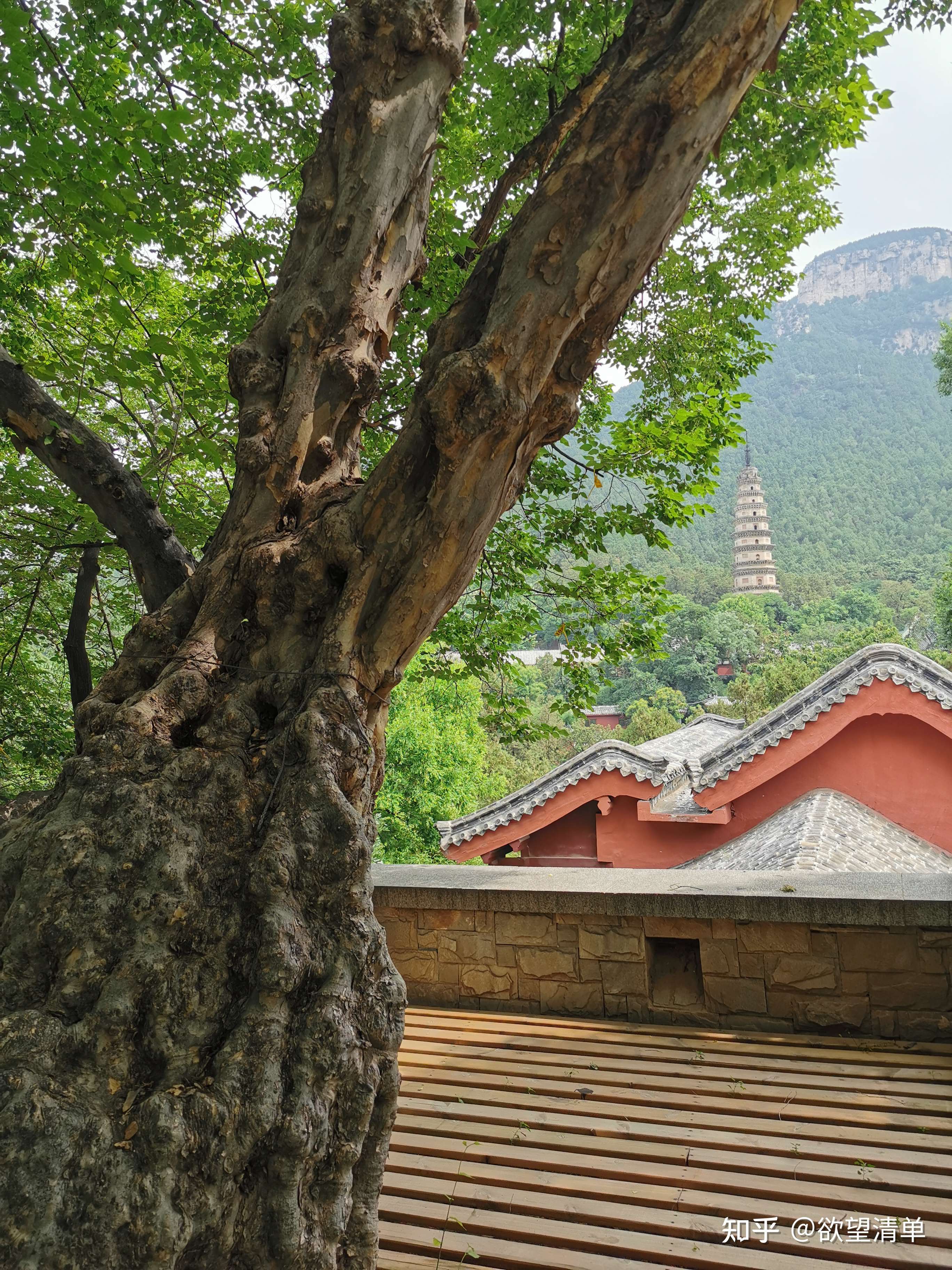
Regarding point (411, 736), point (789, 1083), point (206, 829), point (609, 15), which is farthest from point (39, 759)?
point (411, 736)

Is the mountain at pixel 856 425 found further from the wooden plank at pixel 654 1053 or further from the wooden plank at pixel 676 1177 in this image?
the wooden plank at pixel 676 1177

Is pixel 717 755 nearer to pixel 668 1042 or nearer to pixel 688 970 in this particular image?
pixel 688 970

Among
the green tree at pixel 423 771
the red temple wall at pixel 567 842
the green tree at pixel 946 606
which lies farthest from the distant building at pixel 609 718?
the red temple wall at pixel 567 842

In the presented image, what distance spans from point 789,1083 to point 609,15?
17.7 feet

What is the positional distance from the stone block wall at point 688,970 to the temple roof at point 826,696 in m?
5.79

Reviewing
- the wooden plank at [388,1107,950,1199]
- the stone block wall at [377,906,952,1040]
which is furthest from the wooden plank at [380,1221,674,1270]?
the stone block wall at [377,906,952,1040]

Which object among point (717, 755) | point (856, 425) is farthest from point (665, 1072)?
point (856, 425)

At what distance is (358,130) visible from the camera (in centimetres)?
311

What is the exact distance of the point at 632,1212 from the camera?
98.0 inches

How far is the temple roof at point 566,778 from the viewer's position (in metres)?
10.7

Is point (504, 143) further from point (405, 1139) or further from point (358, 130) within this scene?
point (405, 1139)

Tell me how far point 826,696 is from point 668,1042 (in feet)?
21.9

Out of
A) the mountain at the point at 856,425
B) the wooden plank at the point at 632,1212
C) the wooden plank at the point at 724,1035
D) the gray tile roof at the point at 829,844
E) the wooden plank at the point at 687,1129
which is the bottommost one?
the wooden plank at the point at 632,1212

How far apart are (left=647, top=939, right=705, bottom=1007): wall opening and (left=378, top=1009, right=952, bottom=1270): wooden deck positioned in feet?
0.65
